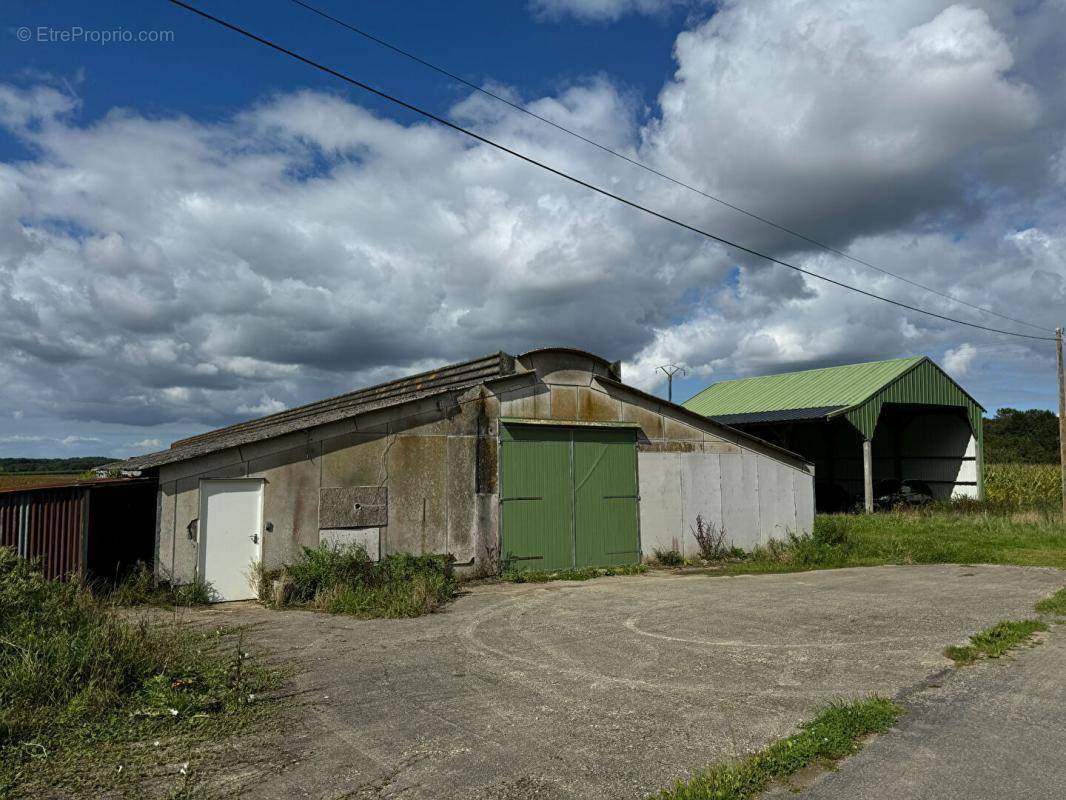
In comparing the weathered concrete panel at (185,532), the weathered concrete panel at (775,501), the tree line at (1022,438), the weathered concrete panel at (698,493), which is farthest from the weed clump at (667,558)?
the tree line at (1022,438)

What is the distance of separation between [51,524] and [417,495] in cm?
582

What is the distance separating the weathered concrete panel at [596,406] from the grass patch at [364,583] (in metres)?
4.57

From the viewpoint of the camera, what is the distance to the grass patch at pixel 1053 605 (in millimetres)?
9922

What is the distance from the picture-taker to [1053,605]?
10211 mm

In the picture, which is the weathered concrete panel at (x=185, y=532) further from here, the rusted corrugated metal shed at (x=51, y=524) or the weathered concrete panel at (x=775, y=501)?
the weathered concrete panel at (x=775, y=501)

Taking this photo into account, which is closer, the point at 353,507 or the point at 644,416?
the point at 353,507

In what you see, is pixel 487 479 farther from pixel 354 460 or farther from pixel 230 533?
pixel 230 533

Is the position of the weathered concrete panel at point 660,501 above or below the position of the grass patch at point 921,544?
above

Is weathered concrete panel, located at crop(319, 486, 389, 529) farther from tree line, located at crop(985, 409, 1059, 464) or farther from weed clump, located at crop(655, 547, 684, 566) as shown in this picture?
tree line, located at crop(985, 409, 1059, 464)

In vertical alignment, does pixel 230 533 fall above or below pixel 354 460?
below

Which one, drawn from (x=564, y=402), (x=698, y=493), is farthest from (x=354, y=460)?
(x=698, y=493)

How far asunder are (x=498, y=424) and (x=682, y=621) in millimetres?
6200

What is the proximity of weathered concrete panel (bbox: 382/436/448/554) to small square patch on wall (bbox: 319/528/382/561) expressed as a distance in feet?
0.57

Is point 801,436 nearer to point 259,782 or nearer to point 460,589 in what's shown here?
point 460,589
